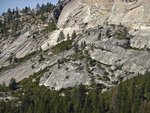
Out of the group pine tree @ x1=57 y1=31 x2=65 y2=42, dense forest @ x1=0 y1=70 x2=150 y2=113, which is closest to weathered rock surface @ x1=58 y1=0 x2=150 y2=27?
pine tree @ x1=57 y1=31 x2=65 y2=42

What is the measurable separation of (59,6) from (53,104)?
116328mm

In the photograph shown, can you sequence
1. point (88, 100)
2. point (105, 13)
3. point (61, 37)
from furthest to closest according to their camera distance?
point (61, 37)
point (105, 13)
point (88, 100)

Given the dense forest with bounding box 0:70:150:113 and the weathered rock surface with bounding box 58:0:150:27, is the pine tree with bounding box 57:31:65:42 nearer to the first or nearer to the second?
the weathered rock surface with bounding box 58:0:150:27

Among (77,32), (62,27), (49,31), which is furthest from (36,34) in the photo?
(77,32)

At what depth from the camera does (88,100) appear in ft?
283

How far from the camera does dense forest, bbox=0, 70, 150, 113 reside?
263 feet

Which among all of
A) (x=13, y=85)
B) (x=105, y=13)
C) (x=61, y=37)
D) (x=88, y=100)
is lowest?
(x=88, y=100)

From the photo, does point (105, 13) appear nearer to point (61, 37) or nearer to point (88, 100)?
point (61, 37)

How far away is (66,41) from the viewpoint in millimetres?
141625

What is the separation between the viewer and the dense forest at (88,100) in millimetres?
80188

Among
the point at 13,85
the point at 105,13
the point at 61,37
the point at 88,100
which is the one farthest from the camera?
the point at 61,37

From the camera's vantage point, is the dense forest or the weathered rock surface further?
the weathered rock surface

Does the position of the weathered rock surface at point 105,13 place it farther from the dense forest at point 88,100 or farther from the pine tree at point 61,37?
the dense forest at point 88,100

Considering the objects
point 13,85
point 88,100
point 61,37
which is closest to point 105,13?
point 61,37
